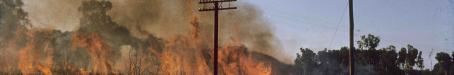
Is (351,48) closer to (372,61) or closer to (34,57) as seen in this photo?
(34,57)

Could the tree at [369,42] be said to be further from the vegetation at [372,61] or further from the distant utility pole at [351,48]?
the distant utility pole at [351,48]

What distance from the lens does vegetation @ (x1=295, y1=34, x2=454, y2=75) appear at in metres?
93.4

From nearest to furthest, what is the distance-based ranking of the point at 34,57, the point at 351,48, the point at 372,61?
1. the point at 351,48
2. the point at 34,57
3. the point at 372,61

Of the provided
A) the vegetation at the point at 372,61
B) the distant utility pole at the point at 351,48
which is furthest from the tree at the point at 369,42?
the distant utility pole at the point at 351,48

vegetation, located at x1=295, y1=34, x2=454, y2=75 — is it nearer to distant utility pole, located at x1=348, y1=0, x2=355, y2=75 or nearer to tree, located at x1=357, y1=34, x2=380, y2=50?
tree, located at x1=357, y1=34, x2=380, y2=50

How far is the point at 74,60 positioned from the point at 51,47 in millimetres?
3105

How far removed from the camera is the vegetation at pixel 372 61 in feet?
307

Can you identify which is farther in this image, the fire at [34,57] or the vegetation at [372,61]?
the vegetation at [372,61]

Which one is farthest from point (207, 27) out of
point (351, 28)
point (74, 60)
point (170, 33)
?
point (351, 28)

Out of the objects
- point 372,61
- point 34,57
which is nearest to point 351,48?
point 34,57

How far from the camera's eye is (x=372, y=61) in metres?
96.0

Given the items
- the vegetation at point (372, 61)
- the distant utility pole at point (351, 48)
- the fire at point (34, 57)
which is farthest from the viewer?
the vegetation at point (372, 61)

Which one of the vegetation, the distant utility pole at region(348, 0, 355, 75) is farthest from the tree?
the distant utility pole at region(348, 0, 355, 75)

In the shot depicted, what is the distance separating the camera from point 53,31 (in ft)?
235
